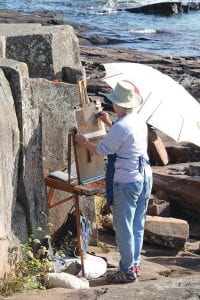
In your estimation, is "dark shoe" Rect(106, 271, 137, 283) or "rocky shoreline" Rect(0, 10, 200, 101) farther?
"rocky shoreline" Rect(0, 10, 200, 101)

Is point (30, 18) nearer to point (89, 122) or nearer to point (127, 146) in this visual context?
point (89, 122)

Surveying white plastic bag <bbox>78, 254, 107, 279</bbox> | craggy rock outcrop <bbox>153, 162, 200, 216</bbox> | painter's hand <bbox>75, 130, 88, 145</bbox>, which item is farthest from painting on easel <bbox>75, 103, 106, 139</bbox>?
craggy rock outcrop <bbox>153, 162, 200, 216</bbox>

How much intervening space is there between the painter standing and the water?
20.7 meters

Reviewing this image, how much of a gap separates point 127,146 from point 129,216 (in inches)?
23.1

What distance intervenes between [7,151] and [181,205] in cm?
367

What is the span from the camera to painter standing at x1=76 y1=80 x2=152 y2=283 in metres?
6.09

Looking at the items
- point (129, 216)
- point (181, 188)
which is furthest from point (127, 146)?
point (181, 188)

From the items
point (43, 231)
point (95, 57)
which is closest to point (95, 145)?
point (43, 231)

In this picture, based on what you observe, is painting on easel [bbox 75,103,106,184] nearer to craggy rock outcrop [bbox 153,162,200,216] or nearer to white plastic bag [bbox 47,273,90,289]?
white plastic bag [bbox 47,273,90,289]

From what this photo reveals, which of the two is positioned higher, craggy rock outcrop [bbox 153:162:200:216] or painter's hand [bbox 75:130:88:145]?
painter's hand [bbox 75:130:88:145]

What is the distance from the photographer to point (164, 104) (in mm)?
7457

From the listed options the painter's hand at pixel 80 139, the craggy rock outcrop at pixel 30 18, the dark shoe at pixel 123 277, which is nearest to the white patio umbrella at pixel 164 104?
the painter's hand at pixel 80 139

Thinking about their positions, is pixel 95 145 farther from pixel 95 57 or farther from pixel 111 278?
pixel 95 57

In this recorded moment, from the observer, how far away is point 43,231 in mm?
6824
